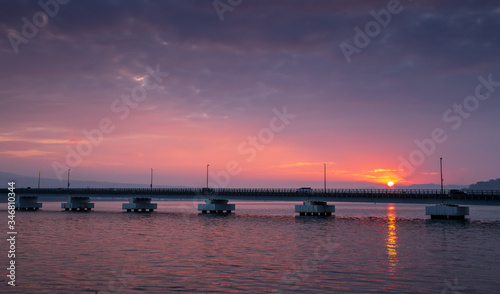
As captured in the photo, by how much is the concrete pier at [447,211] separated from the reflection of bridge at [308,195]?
165 centimetres

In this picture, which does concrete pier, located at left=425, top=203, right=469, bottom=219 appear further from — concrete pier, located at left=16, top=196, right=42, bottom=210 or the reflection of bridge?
concrete pier, located at left=16, top=196, right=42, bottom=210

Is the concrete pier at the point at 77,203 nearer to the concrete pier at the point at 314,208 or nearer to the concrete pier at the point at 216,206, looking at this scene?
the concrete pier at the point at 216,206

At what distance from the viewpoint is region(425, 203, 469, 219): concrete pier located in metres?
115

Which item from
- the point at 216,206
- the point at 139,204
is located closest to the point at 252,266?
the point at 216,206

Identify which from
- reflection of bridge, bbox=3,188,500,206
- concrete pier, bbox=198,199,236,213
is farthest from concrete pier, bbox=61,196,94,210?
concrete pier, bbox=198,199,236,213

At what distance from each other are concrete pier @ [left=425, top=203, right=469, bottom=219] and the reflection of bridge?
65.1 inches

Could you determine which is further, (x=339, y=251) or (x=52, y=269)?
(x=339, y=251)

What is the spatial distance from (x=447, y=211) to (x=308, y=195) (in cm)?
4062

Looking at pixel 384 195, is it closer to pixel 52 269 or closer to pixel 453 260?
pixel 453 260

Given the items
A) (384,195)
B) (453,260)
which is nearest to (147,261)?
(453,260)

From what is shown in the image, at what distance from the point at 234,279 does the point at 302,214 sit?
115786mm

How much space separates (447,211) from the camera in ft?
380

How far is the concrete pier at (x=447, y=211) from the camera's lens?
379 feet

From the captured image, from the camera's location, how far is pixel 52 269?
37.4 meters
